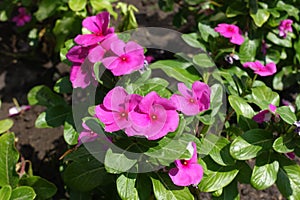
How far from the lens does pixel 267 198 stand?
7.57 ft

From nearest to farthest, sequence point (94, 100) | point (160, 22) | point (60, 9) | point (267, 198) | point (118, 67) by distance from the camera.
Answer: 1. point (118, 67)
2. point (94, 100)
3. point (267, 198)
4. point (60, 9)
5. point (160, 22)

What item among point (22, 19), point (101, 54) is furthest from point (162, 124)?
point (22, 19)

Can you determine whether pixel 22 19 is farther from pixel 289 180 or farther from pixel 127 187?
pixel 289 180

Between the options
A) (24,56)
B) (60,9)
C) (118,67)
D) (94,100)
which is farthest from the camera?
(24,56)

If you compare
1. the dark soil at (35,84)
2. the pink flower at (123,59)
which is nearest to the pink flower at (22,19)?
the dark soil at (35,84)

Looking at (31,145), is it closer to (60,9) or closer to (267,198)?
(60,9)

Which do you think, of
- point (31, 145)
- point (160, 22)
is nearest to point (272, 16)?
point (160, 22)

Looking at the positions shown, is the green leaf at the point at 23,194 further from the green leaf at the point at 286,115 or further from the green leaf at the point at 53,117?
the green leaf at the point at 286,115

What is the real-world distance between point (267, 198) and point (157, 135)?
116cm

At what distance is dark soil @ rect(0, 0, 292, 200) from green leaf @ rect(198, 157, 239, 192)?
0.61 metres

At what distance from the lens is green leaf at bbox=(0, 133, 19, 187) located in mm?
1786

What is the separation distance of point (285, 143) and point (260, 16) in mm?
843

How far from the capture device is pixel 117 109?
4.63 ft

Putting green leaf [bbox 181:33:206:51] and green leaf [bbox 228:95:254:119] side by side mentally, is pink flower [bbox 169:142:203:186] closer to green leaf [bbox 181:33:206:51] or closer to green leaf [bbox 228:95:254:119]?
green leaf [bbox 228:95:254:119]
